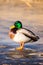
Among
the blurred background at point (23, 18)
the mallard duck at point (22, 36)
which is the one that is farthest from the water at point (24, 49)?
the mallard duck at point (22, 36)

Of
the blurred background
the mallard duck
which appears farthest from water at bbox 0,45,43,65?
the blurred background

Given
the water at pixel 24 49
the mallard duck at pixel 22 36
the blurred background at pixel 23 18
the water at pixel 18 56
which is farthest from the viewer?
the blurred background at pixel 23 18

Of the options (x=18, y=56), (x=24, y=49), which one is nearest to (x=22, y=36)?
(x=24, y=49)

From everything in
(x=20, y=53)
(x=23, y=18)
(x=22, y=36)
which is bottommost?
(x=23, y=18)

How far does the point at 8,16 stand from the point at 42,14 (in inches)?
46.6

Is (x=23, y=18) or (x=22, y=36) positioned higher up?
(x=22, y=36)

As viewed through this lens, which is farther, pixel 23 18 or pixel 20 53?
pixel 23 18

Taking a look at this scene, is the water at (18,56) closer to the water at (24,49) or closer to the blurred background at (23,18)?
the water at (24,49)

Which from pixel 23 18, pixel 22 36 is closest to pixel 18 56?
pixel 22 36

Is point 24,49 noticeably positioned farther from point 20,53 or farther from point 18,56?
point 18,56

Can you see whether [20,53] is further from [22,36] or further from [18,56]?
[22,36]

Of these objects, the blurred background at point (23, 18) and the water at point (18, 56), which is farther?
the blurred background at point (23, 18)

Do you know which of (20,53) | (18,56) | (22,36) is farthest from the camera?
(22,36)

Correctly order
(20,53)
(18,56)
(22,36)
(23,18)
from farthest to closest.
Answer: (23,18)
(22,36)
(20,53)
(18,56)
